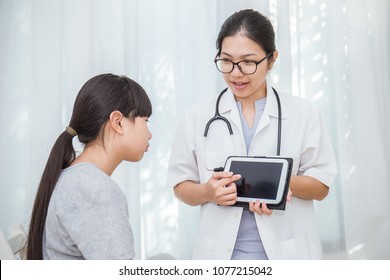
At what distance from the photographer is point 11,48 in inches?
89.7

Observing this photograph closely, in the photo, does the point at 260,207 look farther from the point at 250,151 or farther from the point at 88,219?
the point at 88,219

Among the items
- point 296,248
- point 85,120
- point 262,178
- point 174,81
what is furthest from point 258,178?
point 174,81

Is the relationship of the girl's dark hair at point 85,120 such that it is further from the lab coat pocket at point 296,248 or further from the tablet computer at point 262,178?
the lab coat pocket at point 296,248

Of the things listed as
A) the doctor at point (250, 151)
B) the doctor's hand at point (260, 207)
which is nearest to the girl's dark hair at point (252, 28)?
the doctor at point (250, 151)

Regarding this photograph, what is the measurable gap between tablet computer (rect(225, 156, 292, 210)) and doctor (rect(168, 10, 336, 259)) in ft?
0.14

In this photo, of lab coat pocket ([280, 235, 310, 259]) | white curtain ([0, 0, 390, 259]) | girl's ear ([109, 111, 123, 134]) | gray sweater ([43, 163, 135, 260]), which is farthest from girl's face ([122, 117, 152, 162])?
white curtain ([0, 0, 390, 259])

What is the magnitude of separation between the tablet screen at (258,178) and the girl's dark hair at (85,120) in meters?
0.32

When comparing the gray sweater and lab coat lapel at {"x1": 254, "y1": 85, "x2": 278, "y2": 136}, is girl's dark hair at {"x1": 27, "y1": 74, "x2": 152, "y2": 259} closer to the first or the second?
the gray sweater

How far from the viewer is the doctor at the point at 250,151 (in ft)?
4.57

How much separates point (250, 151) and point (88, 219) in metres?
0.59

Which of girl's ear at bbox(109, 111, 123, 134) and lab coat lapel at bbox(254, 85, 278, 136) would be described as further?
lab coat lapel at bbox(254, 85, 278, 136)

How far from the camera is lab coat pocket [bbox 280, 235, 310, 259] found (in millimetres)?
1386

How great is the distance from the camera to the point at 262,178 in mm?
1334
